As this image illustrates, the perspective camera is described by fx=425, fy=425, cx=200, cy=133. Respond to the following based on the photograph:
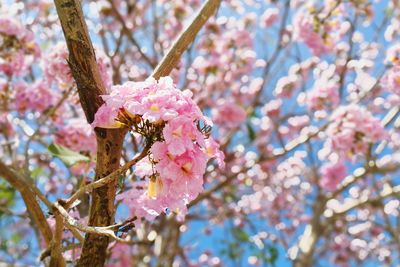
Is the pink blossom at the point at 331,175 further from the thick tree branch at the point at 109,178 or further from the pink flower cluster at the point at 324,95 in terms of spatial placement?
the thick tree branch at the point at 109,178

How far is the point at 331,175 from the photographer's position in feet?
15.0

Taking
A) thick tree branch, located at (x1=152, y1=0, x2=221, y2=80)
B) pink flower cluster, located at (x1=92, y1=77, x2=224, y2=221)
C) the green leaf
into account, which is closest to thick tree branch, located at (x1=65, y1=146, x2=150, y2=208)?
pink flower cluster, located at (x1=92, y1=77, x2=224, y2=221)

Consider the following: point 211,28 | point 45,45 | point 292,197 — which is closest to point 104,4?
point 45,45

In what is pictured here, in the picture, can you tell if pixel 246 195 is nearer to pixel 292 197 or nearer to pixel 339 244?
pixel 292 197

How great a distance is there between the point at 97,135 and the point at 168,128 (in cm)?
32

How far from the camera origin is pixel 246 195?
6.07 metres

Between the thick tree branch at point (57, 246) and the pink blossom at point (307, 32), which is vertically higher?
the pink blossom at point (307, 32)

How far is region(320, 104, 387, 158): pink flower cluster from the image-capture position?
108 inches

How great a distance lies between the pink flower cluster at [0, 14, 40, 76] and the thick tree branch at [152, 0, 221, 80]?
164 centimetres

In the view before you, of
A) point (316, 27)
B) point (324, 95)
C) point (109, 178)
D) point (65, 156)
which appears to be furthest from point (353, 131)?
point (109, 178)

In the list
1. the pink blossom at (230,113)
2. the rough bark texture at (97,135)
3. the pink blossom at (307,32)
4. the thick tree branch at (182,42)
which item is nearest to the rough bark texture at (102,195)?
the rough bark texture at (97,135)

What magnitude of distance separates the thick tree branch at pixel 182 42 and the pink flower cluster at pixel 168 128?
12.7 inches

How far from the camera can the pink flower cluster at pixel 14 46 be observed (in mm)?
2729

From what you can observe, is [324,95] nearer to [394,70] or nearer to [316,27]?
[316,27]
